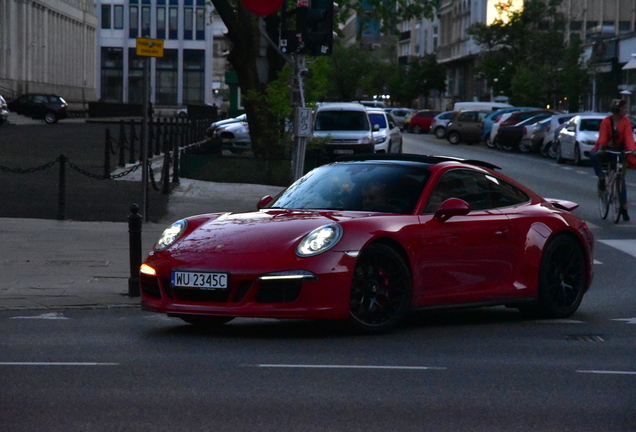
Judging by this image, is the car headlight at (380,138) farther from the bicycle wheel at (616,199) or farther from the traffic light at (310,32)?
the traffic light at (310,32)

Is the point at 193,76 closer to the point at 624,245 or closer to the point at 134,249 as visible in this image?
the point at 624,245

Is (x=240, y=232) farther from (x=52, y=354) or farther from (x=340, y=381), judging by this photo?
(x=340, y=381)

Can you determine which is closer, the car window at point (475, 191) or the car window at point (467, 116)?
the car window at point (475, 191)

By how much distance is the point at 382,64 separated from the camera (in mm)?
135125

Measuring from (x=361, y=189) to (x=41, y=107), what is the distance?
6648 cm

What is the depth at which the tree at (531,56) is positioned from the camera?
230ft

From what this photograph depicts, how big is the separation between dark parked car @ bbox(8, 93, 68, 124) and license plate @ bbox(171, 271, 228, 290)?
220ft

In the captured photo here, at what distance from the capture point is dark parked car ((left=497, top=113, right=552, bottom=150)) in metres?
51.1

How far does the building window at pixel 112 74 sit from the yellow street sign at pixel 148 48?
356ft

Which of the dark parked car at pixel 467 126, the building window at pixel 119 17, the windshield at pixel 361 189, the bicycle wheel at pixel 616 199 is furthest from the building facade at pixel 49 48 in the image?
the windshield at pixel 361 189

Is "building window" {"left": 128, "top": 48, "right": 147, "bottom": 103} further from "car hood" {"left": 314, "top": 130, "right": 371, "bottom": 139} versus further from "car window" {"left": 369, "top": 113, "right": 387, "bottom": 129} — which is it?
"car hood" {"left": 314, "top": 130, "right": 371, "bottom": 139}

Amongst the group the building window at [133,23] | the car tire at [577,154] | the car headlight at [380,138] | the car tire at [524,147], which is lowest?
the car tire at [524,147]

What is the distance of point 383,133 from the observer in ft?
119

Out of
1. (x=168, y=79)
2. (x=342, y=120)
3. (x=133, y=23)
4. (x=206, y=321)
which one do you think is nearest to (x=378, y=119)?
(x=342, y=120)
